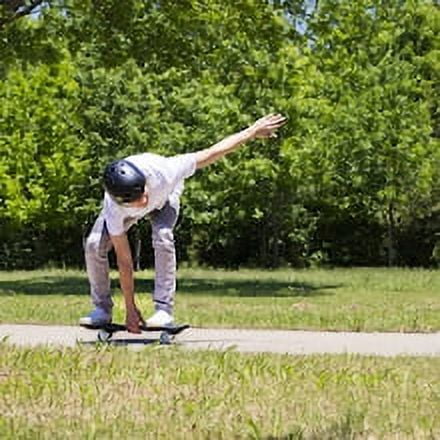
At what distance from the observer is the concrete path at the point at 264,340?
1005 centimetres

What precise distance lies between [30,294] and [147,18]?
6.76 meters

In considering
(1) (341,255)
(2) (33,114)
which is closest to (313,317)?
(2) (33,114)

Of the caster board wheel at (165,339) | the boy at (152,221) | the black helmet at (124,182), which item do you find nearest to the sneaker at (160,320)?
the boy at (152,221)

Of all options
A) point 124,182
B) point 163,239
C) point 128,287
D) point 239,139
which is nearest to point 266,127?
point 239,139

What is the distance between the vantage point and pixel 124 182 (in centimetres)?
928

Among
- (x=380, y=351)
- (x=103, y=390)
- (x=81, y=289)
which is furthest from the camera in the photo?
(x=81, y=289)

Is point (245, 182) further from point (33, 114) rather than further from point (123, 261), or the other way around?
point (123, 261)

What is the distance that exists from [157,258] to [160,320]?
21.4 inches

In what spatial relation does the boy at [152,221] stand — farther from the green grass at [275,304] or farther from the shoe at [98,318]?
the green grass at [275,304]

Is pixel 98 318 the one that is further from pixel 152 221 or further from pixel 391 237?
pixel 391 237

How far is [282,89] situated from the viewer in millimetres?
37594

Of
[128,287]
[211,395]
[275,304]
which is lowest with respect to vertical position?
Answer: [275,304]

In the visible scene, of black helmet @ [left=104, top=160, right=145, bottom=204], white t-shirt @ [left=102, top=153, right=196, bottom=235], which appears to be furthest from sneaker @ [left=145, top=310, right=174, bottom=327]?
black helmet @ [left=104, top=160, right=145, bottom=204]

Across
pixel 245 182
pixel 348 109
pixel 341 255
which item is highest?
pixel 348 109
